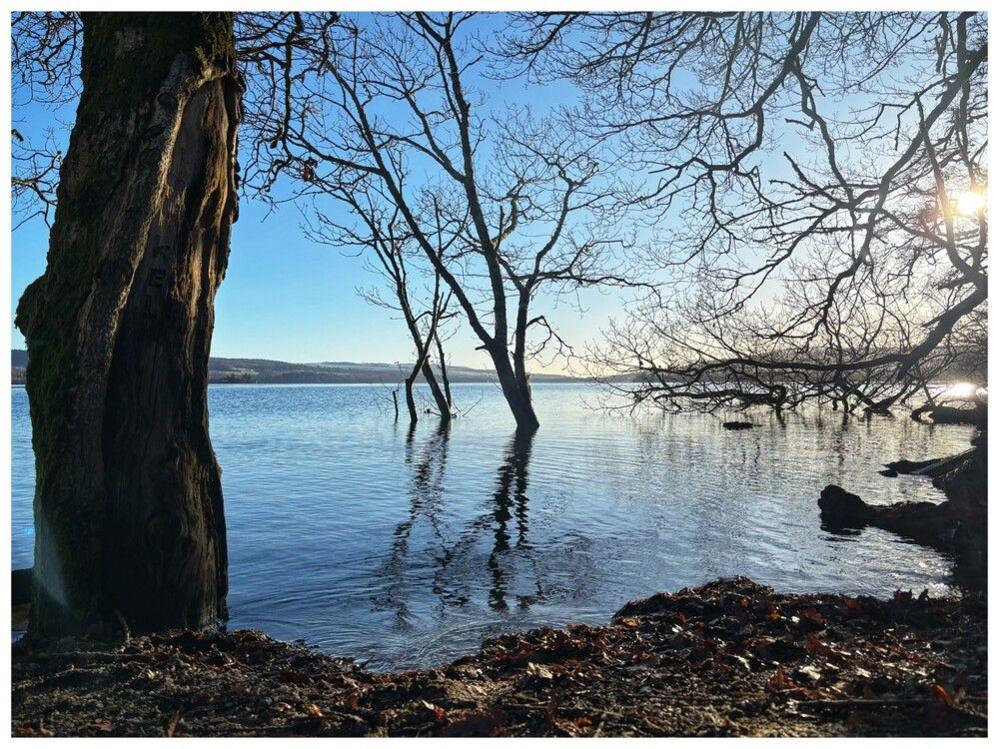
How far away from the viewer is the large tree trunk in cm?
492

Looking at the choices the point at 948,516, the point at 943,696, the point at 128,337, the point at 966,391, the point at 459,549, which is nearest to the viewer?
the point at 943,696

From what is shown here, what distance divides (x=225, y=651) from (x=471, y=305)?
19527 millimetres

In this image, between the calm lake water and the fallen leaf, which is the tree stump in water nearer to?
the calm lake water

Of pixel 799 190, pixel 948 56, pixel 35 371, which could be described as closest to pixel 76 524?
pixel 35 371

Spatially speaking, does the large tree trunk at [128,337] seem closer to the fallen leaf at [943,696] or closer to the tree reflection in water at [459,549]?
the tree reflection in water at [459,549]

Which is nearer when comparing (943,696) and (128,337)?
(943,696)

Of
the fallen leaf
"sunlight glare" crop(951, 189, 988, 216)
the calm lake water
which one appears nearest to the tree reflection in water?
the calm lake water

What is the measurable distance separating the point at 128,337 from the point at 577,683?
375 cm

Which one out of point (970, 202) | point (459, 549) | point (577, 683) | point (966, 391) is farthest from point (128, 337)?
point (966, 391)

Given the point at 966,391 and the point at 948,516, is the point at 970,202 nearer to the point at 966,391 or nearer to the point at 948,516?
the point at 948,516

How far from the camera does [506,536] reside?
32.6 ft

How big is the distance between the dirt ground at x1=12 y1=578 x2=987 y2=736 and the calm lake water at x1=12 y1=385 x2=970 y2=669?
3.79 feet

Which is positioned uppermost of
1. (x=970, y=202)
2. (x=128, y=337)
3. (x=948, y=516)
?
(x=970, y=202)
